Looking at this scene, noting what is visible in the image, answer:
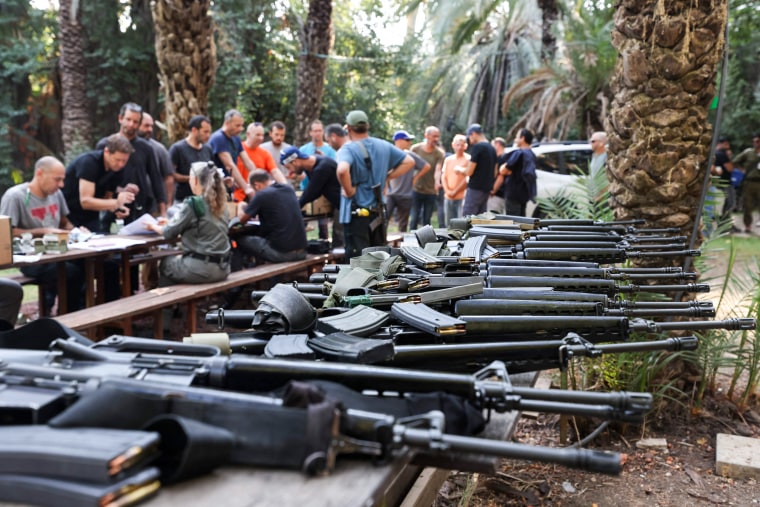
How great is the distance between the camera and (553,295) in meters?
2.87

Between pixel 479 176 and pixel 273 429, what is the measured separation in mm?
8090

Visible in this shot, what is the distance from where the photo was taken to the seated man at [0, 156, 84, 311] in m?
5.66

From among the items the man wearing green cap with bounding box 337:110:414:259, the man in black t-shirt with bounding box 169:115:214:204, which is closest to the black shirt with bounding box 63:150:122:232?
the man in black t-shirt with bounding box 169:115:214:204

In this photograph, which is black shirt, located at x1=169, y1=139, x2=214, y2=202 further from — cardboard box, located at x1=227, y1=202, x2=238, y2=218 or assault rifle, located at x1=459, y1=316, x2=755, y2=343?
assault rifle, located at x1=459, y1=316, x2=755, y2=343

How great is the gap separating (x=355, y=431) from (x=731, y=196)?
1357 cm

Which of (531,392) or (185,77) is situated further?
(185,77)

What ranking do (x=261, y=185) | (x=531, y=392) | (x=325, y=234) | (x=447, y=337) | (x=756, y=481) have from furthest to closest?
(x=325, y=234) → (x=261, y=185) → (x=756, y=481) → (x=447, y=337) → (x=531, y=392)

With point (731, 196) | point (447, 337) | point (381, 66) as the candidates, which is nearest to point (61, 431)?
point (447, 337)

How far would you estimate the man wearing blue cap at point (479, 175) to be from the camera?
926cm

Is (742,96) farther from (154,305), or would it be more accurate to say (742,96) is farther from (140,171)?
(154,305)

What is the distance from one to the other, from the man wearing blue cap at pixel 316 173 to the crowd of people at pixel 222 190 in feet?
0.04

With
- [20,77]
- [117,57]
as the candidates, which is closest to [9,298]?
[117,57]

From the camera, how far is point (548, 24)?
17797mm

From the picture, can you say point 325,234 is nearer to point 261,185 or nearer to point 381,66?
point 261,185
